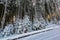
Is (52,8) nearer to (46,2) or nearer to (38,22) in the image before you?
(46,2)

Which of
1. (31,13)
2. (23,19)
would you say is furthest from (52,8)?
(23,19)

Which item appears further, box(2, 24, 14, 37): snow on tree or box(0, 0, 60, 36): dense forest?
box(0, 0, 60, 36): dense forest

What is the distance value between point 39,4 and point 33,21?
2.77 metres

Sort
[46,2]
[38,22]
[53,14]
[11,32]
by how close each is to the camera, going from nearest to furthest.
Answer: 1. [11,32]
2. [38,22]
3. [46,2]
4. [53,14]

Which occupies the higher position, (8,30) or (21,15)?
(21,15)

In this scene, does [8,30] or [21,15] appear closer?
[8,30]

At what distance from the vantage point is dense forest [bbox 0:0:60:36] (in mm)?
15150

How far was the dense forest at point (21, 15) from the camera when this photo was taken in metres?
15.1

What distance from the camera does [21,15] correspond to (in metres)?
17.4

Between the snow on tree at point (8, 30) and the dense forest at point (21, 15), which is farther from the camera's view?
the dense forest at point (21, 15)

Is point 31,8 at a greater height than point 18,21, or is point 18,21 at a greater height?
point 31,8

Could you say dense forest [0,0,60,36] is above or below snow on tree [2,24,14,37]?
above

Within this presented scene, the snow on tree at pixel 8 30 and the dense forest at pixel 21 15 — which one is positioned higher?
the dense forest at pixel 21 15

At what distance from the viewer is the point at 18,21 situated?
1606cm
